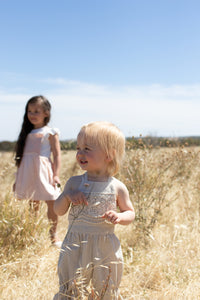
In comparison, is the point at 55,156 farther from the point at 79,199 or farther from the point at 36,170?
the point at 79,199

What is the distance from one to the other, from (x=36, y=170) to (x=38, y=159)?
0.39 ft

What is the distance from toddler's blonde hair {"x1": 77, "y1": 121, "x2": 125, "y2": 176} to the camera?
67.0 inches

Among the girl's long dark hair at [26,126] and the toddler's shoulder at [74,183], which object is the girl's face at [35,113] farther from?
the toddler's shoulder at [74,183]

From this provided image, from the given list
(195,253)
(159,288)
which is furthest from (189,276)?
(195,253)

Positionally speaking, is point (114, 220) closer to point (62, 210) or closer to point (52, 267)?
point (62, 210)

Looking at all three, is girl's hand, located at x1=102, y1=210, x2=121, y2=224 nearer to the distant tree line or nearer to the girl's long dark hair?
the distant tree line

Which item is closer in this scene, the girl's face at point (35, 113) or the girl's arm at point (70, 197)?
the girl's arm at point (70, 197)

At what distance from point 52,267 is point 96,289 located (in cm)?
83

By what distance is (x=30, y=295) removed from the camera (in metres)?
1.97

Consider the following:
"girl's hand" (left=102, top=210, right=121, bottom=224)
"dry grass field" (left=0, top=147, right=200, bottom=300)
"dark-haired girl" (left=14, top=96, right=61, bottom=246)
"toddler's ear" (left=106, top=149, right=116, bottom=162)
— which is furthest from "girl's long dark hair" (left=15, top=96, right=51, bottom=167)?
"girl's hand" (left=102, top=210, right=121, bottom=224)

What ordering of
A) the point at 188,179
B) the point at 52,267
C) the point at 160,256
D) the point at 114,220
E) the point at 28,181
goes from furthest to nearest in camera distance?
the point at 188,179 < the point at 28,181 < the point at 160,256 < the point at 52,267 < the point at 114,220

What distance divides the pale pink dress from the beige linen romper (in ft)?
5.45

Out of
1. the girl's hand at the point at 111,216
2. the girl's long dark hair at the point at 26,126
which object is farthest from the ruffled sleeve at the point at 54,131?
the girl's hand at the point at 111,216

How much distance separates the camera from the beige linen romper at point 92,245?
170 cm
